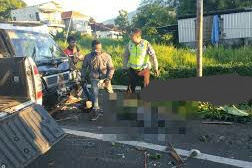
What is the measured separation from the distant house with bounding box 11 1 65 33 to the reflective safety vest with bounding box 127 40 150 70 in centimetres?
5255

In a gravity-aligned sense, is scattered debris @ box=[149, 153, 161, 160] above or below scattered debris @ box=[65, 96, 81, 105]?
below

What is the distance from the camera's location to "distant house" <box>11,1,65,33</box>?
59.9m

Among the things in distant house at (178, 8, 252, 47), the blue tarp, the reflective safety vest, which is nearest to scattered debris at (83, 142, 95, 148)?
the reflective safety vest

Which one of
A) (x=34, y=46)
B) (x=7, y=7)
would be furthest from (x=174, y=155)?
(x=7, y=7)

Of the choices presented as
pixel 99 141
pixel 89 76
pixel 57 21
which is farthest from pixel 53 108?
pixel 57 21

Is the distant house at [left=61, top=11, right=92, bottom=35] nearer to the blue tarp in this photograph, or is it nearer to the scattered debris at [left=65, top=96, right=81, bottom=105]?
the blue tarp

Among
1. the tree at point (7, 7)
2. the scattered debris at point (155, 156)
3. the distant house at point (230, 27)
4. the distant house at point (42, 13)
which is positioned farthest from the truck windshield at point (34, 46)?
the distant house at point (42, 13)

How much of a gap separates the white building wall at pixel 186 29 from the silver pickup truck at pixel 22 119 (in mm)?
17192

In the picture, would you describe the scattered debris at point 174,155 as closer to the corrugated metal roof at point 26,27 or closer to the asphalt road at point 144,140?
the asphalt road at point 144,140

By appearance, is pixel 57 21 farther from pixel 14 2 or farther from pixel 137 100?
pixel 137 100

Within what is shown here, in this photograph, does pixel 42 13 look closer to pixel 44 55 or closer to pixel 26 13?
pixel 26 13

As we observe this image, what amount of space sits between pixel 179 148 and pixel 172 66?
6.09 metres

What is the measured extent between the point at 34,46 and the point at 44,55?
28 centimetres

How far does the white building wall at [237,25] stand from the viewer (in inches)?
770
